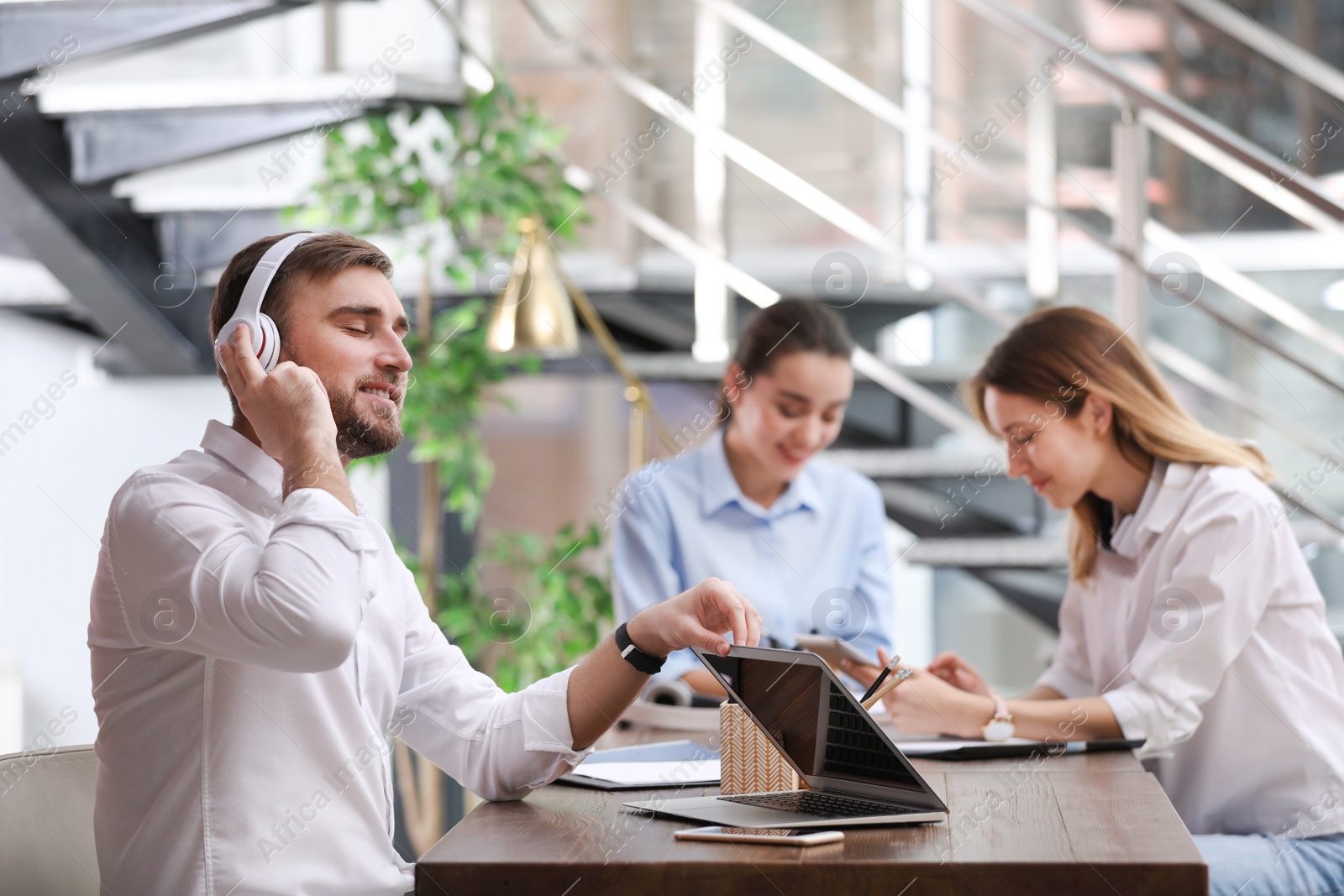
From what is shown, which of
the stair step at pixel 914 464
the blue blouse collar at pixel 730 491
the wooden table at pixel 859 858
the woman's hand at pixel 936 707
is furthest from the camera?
the stair step at pixel 914 464

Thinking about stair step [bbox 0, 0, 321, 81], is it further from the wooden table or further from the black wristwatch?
the wooden table

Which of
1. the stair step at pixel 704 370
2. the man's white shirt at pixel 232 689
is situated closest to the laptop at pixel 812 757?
the man's white shirt at pixel 232 689

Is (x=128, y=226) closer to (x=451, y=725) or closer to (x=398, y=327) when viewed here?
(x=398, y=327)

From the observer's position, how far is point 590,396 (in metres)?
4.35

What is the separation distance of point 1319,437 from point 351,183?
2.70 meters

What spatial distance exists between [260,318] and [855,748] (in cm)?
74

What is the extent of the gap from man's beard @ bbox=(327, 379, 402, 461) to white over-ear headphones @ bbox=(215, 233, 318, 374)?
0.08 m

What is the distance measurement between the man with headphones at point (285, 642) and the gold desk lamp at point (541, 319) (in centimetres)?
142

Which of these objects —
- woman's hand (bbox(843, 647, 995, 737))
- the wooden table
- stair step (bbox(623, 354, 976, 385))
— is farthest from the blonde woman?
stair step (bbox(623, 354, 976, 385))

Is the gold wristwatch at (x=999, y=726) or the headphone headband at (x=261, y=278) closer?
the headphone headband at (x=261, y=278)

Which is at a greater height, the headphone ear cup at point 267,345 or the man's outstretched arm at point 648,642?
the headphone ear cup at point 267,345

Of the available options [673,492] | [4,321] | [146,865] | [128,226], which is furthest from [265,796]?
[4,321]

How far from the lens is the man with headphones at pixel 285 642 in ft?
3.88

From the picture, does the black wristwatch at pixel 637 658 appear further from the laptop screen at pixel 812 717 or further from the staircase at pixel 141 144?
the staircase at pixel 141 144
